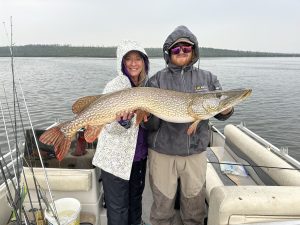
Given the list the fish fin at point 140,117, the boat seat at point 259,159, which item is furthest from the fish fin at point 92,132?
the boat seat at point 259,159

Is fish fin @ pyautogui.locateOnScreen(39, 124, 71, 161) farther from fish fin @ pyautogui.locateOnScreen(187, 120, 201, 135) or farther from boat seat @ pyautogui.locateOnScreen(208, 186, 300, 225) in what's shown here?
boat seat @ pyautogui.locateOnScreen(208, 186, 300, 225)

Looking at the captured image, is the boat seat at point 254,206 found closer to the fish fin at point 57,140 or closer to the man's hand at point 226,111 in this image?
the man's hand at point 226,111

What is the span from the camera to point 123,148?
265 centimetres

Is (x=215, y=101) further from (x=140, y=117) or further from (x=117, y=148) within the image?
(x=117, y=148)

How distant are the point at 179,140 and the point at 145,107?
1.48 feet

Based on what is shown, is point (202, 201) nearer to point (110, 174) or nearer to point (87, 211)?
point (110, 174)

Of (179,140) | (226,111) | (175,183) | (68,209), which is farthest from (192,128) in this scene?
(68,209)

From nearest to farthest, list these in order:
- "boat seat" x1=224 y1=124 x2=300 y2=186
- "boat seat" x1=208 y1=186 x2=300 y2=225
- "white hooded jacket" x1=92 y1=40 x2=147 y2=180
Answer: "boat seat" x1=208 y1=186 x2=300 y2=225 < "white hooded jacket" x1=92 y1=40 x2=147 y2=180 < "boat seat" x1=224 y1=124 x2=300 y2=186

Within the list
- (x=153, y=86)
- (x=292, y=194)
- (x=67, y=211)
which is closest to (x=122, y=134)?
(x=153, y=86)

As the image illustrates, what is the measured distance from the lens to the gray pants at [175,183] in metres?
2.73

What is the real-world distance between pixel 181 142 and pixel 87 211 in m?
1.47

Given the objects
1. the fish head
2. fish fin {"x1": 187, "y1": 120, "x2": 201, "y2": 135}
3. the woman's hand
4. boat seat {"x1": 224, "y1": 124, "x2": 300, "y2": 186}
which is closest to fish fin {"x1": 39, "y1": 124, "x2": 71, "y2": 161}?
the woman's hand

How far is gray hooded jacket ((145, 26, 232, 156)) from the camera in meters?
2.65

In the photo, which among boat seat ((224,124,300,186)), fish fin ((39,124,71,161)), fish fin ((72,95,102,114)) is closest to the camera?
fish fin ((39,124,71,161))
